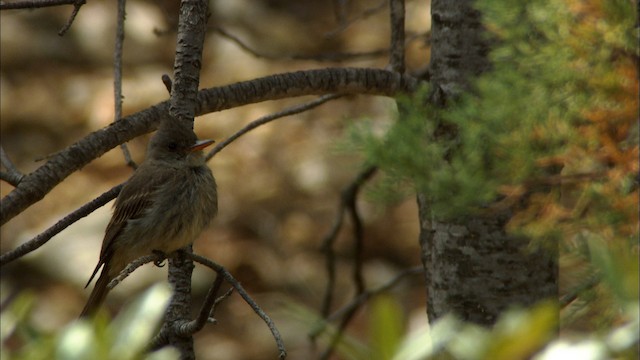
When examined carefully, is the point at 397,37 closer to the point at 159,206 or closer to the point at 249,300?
the point at 159,206

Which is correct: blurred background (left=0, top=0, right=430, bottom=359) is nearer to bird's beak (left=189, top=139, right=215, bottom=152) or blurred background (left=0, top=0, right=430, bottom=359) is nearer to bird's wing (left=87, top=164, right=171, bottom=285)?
bird's wing (left=87, top=164, right=171, bottom=285)

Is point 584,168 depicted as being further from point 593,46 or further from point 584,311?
point 584,311

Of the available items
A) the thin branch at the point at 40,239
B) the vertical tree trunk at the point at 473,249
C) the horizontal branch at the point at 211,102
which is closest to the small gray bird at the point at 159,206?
the horizontal branch at the point at 211,102

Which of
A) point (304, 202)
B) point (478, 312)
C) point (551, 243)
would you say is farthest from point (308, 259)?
point (551, 243)

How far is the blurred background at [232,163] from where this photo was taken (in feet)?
Answer: 27.3

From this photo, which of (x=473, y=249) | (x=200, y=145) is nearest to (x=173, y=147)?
(x=200, y=145)

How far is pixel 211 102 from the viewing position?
10.7ft

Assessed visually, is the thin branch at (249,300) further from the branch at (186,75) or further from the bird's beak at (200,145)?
the bird's beak at (200,145)

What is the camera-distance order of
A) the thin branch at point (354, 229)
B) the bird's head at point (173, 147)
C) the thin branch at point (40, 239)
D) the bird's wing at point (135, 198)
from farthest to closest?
the thin branch at point (354, 229), the bird's wing at point (135, 198), the bird's head at point (173, 147), the thin branch at point (40, 239)

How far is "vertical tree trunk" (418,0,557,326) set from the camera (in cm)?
370

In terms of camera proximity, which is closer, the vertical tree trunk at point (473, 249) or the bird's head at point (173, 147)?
the vertical tree trunk at point (473, 249)

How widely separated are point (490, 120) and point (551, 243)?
0.33 m

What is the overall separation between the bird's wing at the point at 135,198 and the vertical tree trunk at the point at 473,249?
1.48 metres

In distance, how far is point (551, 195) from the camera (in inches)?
86.7
